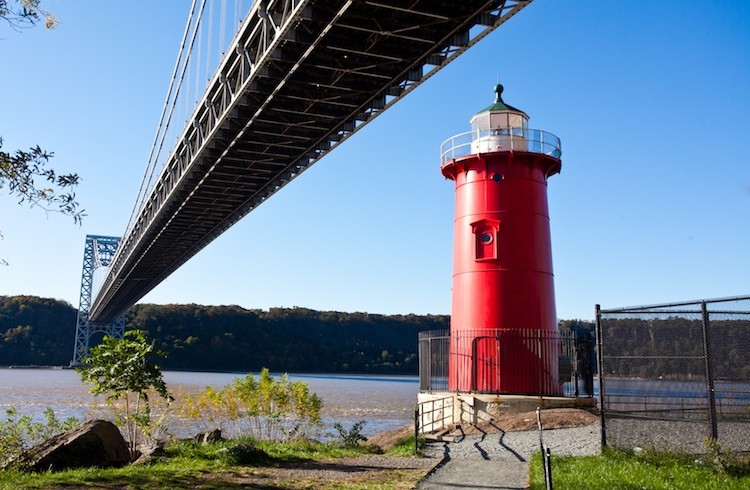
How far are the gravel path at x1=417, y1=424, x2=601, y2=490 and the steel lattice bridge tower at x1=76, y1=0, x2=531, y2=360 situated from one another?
23.1 ft

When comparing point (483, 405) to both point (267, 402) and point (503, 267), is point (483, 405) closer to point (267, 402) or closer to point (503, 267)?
point (503, 267)

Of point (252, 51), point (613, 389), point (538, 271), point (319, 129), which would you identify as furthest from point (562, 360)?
point (252, 51)

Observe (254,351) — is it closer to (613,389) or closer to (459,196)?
(459,196)

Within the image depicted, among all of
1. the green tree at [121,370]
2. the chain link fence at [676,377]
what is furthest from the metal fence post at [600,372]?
the green tree at [121,370]

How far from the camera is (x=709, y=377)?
951 centimetres

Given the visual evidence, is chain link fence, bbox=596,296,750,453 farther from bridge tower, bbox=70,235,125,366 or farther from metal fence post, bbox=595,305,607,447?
bridge tower, bbox=70,235,125,366

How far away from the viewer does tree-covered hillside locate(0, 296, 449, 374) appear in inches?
3969

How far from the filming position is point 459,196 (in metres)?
18.6

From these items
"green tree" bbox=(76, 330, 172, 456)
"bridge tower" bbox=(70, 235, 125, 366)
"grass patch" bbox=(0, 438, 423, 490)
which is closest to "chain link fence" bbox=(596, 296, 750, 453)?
"grass patch" bbox=(0, 438, 423, 490)

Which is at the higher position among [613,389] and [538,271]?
[538,271]

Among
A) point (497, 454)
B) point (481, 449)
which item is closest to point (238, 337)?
point (481, 449)

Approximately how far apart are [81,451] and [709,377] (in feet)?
29.6

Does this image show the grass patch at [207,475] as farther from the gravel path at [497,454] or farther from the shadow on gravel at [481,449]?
the shadow on gravel at [481,449]

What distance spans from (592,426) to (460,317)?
15.6 ft
